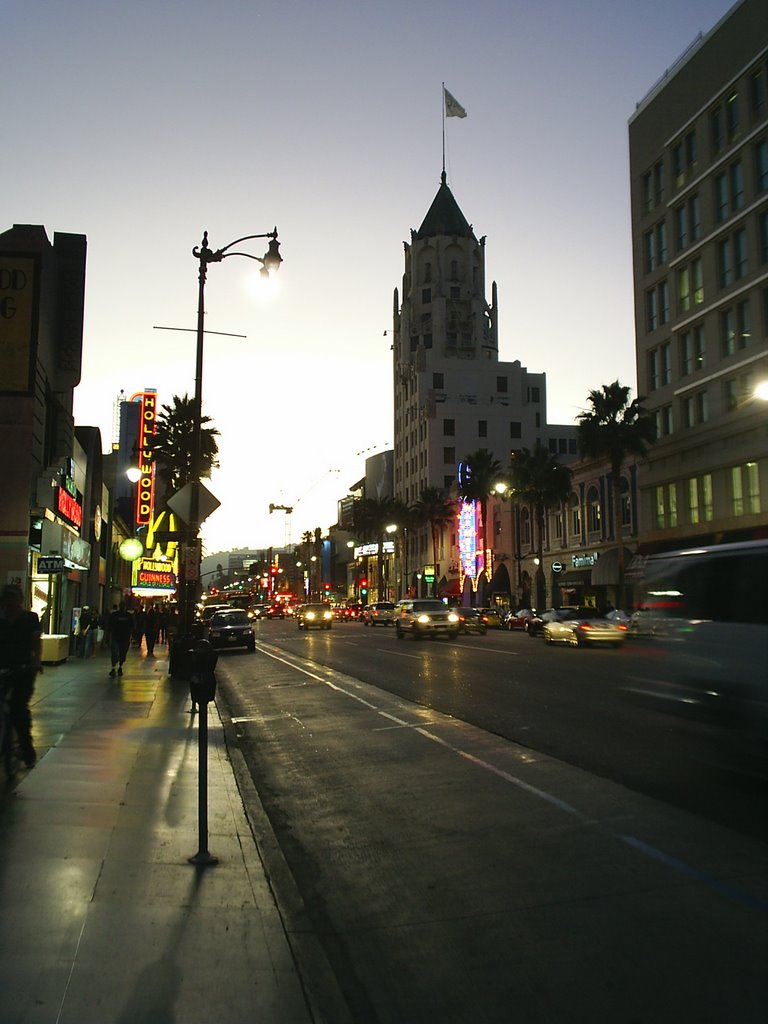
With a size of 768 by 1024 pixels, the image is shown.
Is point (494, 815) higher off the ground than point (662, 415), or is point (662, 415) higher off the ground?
point (662, 415)

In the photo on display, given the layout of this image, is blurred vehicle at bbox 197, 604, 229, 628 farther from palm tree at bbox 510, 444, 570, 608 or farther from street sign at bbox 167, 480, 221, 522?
palm tree at bbox 510, 444, 570, 608

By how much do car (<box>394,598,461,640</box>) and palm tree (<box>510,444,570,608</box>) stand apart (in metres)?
21.5

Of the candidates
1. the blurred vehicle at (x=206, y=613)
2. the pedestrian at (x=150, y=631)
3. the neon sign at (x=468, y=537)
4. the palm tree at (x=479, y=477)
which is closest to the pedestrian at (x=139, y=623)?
the pedestrian at (x=150, y=631)

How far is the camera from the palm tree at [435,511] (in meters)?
92.9

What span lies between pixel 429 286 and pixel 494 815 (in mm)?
119574

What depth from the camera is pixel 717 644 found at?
8133 mm

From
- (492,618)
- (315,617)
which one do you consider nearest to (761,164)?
(492,618)

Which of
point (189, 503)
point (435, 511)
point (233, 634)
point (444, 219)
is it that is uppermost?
point (444, 219)

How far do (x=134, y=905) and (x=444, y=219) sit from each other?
127125mm

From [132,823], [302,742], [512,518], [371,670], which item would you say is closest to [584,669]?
[371,670]

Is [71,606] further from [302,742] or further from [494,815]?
[494,815]

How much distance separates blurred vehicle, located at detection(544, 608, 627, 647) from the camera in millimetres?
33344

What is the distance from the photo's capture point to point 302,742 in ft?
41.7

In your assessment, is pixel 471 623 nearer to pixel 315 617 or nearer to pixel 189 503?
pixel 315 617
